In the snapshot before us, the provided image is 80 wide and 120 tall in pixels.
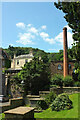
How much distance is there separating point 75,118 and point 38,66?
18.5 meters

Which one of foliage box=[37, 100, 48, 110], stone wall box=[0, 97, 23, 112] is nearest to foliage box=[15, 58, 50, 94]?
stone wall box=[0, 97, 23, 112]

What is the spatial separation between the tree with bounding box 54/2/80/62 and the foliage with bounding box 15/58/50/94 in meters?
13.8

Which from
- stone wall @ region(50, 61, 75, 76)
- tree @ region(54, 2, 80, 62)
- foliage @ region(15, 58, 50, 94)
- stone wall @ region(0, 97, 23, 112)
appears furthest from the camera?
stone wall @ region(50, 61, 75, 76)

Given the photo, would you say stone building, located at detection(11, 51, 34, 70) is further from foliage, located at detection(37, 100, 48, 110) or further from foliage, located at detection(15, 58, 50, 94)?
foliage, located at detection(37, 100, 48, 110)

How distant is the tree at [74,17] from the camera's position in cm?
1263

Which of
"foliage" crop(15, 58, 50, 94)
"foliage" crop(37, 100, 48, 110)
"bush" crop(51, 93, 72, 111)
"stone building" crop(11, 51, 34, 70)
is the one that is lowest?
"foliage" crop(37, 100, 48, 110)

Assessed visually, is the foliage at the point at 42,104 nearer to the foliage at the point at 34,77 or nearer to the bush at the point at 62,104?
the bush at the point at 62,104

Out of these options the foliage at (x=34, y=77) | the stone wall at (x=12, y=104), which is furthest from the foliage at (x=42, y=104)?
the foliage at (x=34, y=77)

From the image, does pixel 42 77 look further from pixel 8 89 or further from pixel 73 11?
pixel 73 11

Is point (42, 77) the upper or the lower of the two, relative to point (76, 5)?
lower

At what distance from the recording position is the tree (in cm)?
1263

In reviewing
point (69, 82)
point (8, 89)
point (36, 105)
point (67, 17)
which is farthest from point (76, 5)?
point (8, 89)

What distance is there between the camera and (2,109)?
13.7 meters

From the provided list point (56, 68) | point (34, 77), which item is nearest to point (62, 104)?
point (34, 77)
